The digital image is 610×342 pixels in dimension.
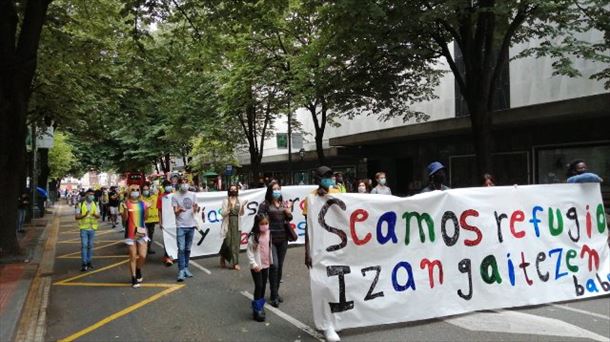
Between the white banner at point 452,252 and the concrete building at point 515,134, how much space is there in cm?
762

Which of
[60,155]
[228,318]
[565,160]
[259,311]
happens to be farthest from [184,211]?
[60,155]

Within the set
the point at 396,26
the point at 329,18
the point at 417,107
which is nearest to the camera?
the point at 396,26

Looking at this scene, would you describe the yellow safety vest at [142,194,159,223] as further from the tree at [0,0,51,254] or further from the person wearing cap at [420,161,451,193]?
the person wearing cap at [420,161,451,193]

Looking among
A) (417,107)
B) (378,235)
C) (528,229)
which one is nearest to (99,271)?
(378,235)

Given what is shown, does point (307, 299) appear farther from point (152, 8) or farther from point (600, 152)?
point (600, 152)

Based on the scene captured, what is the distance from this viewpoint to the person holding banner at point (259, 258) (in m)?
6.87

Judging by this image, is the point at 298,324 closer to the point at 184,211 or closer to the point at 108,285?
the point at 184,211

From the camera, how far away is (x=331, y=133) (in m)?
32.2

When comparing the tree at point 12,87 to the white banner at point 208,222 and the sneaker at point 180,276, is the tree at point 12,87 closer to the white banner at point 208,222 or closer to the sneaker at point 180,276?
the white banner at point 208,222

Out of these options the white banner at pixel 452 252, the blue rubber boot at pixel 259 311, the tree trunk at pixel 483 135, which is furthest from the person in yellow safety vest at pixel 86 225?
the tree trunk at pixel 483 135

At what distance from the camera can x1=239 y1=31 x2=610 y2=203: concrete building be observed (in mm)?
16828

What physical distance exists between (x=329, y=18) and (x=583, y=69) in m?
8.23

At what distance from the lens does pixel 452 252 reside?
21.5 feet

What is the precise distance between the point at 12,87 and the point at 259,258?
906 centimetres
